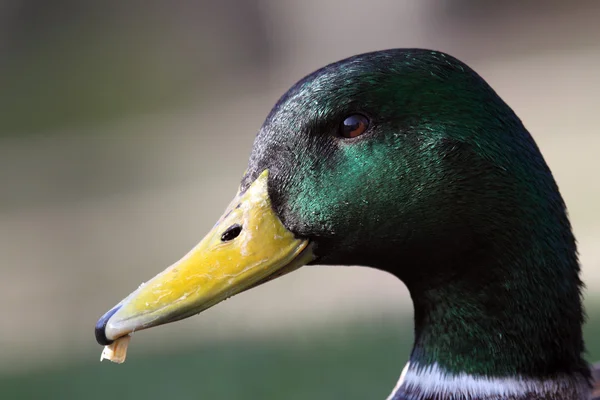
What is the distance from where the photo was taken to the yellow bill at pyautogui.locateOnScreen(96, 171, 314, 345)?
1164 mm

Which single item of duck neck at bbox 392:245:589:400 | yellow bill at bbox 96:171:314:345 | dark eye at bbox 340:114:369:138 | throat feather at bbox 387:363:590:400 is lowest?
throat feather at bbox 387:363:590:400

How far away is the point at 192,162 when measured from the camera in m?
5.84

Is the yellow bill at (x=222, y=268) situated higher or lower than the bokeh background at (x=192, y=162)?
lower

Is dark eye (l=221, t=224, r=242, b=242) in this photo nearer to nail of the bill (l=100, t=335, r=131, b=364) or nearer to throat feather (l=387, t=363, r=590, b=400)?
nail of the bill (l=100, t=335, r=131, b=364)

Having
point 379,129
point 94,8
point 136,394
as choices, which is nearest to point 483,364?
point 379,129

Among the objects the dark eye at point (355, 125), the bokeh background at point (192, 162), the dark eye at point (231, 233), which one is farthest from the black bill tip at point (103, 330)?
the bokeh background at point (192, 162)

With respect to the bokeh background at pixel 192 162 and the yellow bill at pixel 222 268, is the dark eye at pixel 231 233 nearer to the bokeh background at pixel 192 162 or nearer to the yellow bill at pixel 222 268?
the yellow bill at pixel 222 268

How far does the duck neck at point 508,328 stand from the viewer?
1.18 m

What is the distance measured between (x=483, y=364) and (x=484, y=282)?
0.37 feet

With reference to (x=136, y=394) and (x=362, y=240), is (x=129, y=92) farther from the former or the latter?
(x=362, y=240)

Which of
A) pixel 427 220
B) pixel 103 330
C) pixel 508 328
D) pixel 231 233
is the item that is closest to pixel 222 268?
pixel 231 233

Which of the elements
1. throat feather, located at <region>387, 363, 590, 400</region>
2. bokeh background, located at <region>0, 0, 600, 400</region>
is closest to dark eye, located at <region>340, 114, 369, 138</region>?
throat feather, located at <region>387, 363, 590, 400</region>

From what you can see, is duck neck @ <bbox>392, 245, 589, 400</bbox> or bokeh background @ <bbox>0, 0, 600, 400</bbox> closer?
duck neck @ <bbox>392, 245, 589, 400</bbox>

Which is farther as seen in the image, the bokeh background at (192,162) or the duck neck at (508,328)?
the bokeh background at (192,162)
